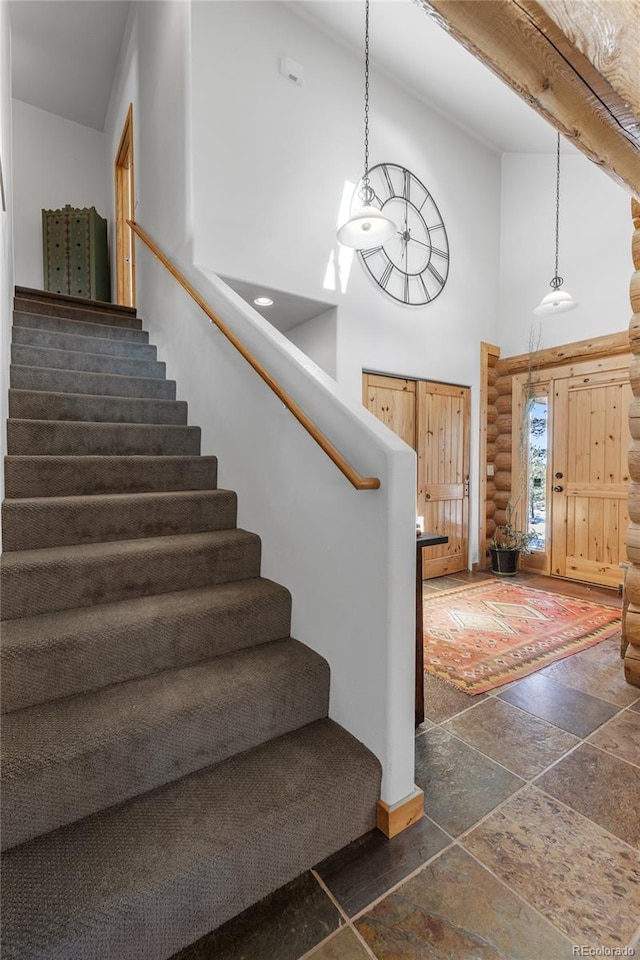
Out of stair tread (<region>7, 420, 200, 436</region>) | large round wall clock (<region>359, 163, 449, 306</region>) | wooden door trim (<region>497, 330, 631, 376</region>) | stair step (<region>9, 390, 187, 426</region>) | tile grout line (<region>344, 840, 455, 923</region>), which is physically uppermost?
large round wall clock (<region>359, 163, 449, 306</region>)

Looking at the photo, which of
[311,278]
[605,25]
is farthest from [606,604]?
[605,25]

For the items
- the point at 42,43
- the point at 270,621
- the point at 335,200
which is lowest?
the point at 270,621

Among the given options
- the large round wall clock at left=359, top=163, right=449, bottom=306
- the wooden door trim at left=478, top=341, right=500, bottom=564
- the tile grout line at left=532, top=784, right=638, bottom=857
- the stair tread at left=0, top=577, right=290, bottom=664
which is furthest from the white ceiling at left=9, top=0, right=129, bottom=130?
the tile grout line at left=532, top=784, right=638, bottom=857

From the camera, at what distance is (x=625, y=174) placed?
1321mm

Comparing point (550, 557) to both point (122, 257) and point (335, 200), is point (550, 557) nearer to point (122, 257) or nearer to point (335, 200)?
point (335, 200)

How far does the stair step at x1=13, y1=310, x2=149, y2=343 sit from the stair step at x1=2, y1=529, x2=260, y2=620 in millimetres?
2207

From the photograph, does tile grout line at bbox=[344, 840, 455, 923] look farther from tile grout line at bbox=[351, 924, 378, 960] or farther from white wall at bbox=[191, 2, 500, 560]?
white wall at bbox=[191, 2, 500, 560]

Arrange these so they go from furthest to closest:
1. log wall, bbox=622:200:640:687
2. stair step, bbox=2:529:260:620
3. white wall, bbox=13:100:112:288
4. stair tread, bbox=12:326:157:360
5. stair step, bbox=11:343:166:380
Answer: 1. white wall, bbox=13:100:112:288
2. stair tread, bbox=12:326:157:360
3. stair step, bbox=11:343:166:380
4. log wall, bbox=622:200:640:687
5. stair step, bbox=2:529:260:620

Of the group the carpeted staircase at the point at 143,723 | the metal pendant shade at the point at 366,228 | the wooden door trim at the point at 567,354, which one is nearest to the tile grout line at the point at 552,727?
the carpeted staircase at the point at 143,723

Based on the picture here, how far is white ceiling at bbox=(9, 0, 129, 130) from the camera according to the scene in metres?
4.31

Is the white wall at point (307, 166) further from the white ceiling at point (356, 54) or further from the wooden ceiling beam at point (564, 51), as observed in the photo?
the wooden ceiling beam at point (564, 51)

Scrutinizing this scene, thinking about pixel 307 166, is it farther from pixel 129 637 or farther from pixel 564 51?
pixel 129 637

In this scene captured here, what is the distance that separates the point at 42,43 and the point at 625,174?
6116mm

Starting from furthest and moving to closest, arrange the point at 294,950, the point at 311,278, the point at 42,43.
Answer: the point at 42,43
the point at 311,278
the point at 294,950
